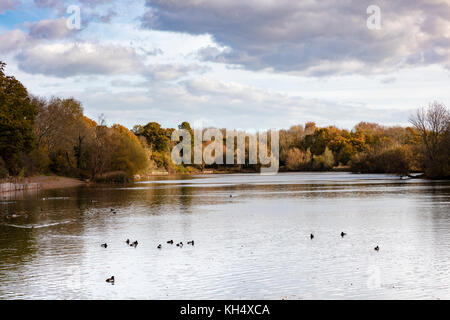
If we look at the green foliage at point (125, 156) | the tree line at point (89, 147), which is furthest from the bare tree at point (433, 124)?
the green foliage at point (125, 156)

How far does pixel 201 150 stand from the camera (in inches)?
5472

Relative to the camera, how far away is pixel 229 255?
17594 millimetres

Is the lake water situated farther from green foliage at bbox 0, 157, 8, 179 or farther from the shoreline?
the shoreline

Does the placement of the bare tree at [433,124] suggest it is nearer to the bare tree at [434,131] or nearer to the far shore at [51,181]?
the bare tree at [434,131]

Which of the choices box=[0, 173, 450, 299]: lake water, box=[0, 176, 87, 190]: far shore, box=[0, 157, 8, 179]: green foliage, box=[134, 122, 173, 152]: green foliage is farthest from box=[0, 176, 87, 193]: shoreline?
box=[134, 122, 173, 152]: green foliage

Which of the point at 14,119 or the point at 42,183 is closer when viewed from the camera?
the point at 14,119

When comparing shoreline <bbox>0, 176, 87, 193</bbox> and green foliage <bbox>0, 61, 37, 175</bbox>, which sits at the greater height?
green foliage <bbox>0, 61, 37, 175</bbox>

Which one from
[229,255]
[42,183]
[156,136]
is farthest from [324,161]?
[229,255]

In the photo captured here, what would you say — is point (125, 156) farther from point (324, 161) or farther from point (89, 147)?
point (324, 161)

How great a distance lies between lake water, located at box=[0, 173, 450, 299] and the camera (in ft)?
42.6

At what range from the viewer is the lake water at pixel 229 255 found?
12984 millimetres

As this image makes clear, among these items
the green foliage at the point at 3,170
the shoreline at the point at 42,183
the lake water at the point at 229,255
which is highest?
the green foliage at the point at 3,170
